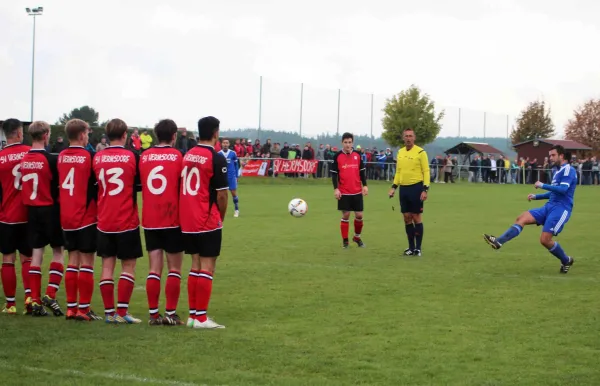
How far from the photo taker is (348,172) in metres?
16.1

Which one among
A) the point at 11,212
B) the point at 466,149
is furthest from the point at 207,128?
the point at 466,149

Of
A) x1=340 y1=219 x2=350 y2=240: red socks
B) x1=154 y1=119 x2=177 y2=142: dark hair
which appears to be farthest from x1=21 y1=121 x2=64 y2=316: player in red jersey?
x1=340 y1=219 x2=350 y2=240: red socks

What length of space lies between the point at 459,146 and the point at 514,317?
5426 centimetres

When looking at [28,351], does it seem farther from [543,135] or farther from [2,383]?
[543,135]

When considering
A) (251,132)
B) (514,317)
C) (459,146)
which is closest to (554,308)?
(514,317)

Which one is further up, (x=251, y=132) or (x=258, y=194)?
(x=251, y=132)

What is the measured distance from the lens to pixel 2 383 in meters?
6.18

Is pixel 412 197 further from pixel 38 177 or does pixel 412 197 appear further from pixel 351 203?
pixel 38 177

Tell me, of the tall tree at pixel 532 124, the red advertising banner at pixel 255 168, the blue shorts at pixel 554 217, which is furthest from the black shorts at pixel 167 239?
the tall tree at pixel 532 124

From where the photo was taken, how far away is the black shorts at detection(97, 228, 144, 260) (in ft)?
28.2

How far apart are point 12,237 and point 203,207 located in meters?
2.56

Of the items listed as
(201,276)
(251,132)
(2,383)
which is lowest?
(2,383)

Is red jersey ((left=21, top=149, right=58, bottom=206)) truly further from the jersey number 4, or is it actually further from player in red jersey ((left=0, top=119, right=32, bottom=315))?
the jersey number 4

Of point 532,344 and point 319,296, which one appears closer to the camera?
point 532,344
